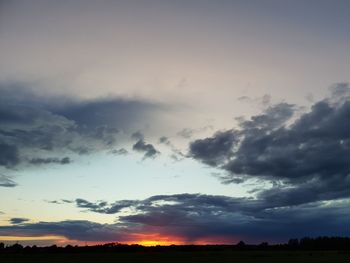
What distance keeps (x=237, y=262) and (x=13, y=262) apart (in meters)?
64.4

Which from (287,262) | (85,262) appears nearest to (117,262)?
(85,262)

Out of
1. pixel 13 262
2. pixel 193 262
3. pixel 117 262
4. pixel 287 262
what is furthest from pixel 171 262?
pixel 13 262

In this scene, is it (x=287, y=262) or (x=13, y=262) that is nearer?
(x=13, y=262)

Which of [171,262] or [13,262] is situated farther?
[171,262]

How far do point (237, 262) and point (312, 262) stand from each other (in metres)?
21.7

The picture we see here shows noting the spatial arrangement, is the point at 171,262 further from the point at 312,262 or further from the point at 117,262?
the point at 312,262

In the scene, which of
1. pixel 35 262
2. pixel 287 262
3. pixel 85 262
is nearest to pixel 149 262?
pixel 85 262

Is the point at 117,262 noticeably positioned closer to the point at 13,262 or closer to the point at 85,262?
the point at 85,262

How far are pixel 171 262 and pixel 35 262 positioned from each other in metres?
39.5

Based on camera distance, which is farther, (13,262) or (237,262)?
(237,262)

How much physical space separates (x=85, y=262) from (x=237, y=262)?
4461 centimetres

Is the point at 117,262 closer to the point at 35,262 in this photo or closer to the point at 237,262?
the point at 35,262

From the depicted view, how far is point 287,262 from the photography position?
140500 millimetres

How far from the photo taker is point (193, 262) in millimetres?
139375
